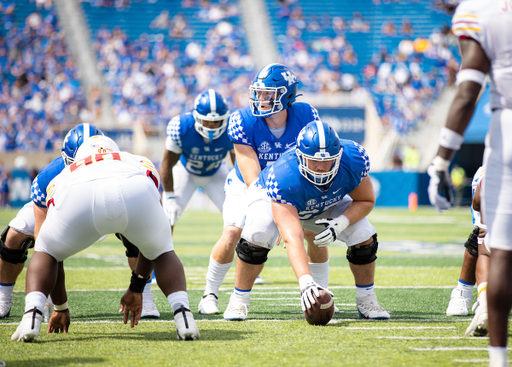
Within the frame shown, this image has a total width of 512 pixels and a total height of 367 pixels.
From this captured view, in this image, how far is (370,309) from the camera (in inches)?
169

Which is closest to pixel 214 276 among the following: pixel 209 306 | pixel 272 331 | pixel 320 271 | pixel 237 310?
pixel 209 306

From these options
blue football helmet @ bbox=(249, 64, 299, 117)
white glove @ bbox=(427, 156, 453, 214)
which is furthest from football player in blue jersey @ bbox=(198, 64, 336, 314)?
white glove @ bbox=(427, 156, 453, 214)

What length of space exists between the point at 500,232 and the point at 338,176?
4.95 ft

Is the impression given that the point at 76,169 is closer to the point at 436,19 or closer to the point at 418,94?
the point at 418,94

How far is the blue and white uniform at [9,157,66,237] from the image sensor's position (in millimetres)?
4227

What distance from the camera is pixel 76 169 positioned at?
346 cm

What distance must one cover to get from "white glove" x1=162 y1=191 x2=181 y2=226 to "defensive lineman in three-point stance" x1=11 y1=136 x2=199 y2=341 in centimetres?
295

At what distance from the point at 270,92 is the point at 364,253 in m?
1.41

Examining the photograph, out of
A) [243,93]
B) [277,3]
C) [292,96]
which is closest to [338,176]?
[292,96]

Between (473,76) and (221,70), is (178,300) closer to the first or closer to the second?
(473,76)

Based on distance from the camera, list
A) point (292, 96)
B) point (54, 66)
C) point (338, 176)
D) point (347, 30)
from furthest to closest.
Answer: point (347, 30)
point (54, 66)
point (292, 96)
point (338, 176)

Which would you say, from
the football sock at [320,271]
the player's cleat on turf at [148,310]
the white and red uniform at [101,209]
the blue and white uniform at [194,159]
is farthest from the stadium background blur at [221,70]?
the white and red uniform at [101,209]

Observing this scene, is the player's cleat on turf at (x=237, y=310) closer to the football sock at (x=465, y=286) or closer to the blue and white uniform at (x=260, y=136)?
the blue and white uniform at (x=260, y=136)

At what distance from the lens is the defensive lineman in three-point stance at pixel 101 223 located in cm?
328
